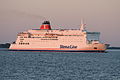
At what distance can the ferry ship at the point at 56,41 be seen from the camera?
94.7 meters

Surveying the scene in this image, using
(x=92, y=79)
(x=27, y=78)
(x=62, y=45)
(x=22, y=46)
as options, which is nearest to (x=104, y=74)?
(x=92, y=79)

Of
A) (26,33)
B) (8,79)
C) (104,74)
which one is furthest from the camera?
(26,33)

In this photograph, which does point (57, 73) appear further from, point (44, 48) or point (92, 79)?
point (44, 48)

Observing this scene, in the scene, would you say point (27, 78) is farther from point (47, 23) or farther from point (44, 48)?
point (47, 23)

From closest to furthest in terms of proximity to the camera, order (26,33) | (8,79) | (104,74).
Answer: (8,79) → (104,74) → (26,33)

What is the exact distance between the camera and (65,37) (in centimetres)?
9719

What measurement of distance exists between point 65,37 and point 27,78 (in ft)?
201

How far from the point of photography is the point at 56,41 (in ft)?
321

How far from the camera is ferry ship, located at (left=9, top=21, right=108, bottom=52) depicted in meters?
94.7

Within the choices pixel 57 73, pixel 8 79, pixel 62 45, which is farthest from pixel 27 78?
pixel 62 45

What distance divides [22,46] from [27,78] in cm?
6638

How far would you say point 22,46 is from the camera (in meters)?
102

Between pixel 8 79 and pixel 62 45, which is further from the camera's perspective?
pixel 62 45

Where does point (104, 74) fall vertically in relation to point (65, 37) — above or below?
below
